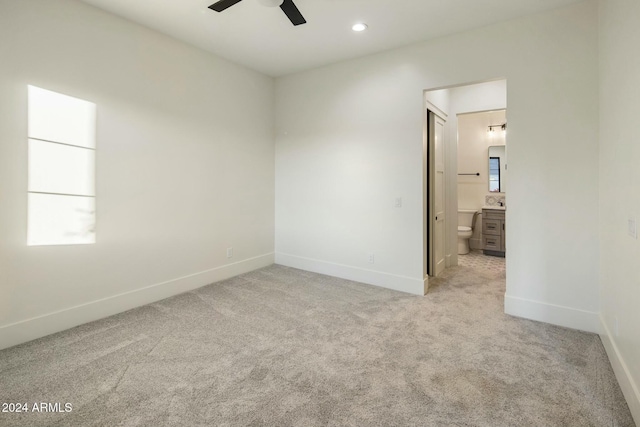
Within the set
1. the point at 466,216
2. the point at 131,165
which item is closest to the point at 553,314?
the point at 466,216

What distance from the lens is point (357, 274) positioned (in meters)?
4.15

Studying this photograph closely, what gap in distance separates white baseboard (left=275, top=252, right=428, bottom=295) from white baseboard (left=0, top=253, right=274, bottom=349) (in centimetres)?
81

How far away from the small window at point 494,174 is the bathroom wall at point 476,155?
7 cm

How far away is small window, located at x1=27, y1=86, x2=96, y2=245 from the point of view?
2553 mm

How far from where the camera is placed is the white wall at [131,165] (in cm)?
246

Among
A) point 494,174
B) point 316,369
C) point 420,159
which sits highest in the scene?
point 494,174

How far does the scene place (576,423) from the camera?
166 centimetres

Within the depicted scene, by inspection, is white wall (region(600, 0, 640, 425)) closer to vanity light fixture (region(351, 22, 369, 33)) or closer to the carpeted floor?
the carpeted floor

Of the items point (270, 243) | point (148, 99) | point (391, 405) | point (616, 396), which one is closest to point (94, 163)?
point (148, 99)

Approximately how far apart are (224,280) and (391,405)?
293cm

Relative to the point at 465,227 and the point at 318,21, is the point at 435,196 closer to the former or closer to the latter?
the point at 465,227

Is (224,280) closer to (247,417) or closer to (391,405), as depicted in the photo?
(247,417)

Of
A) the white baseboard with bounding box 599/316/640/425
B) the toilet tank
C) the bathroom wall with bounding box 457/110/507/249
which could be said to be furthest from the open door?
the white baseboard with bounding box 599/316/640/425

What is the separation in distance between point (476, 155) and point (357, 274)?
385 centimetres
